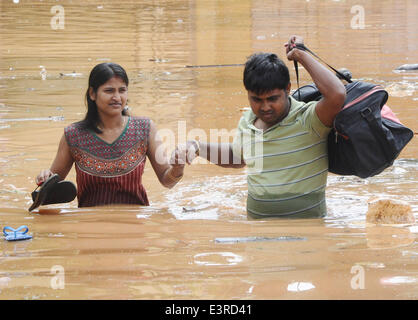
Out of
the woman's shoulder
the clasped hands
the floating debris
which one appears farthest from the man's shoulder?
the woman's shoulder

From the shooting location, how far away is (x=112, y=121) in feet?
15.6

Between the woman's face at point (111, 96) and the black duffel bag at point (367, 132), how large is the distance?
4.62 feet

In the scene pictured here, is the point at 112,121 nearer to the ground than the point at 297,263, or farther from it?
farther from it

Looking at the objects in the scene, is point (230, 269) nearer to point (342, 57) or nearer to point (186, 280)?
point (186, 280)

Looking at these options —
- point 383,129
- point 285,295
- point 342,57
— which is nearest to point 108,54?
point 342,57

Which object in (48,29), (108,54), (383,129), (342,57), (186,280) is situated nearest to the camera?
(186,280)

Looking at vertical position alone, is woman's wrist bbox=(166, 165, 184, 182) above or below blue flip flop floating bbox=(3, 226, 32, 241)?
above

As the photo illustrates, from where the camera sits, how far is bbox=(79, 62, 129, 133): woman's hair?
15.3ft

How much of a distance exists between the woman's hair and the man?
2.39 ft

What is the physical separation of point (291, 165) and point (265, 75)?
559mm

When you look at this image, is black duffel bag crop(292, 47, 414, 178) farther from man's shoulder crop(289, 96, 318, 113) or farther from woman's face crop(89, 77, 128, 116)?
woman's face crop(89, 77, 128, 116)

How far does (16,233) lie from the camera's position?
12.6 feet

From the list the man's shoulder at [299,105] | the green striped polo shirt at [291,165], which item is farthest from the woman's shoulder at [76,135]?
the man's shoulder at [299,105]

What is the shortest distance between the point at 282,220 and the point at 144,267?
1245 millimetres
